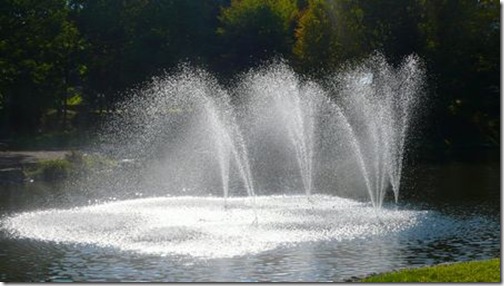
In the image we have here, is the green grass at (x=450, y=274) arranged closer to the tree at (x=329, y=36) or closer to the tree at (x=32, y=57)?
the tree at (x=32, y=57)

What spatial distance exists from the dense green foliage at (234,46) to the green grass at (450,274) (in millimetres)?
31779

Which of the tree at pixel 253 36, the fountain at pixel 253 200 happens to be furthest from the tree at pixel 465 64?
the tree at pixel 253 36

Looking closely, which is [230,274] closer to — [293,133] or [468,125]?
[293,133]

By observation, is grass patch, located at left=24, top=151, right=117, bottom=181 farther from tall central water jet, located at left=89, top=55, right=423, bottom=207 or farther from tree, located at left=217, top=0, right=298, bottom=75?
tree, located at left=217, top=0, right=298, bottom=75

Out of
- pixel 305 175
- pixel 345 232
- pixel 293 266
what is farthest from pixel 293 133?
pixel 293 266

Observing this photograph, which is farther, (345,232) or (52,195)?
(52,195)

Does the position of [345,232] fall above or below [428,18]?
below

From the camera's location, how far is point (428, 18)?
49969mm

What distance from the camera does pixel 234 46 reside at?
5444 centimetres

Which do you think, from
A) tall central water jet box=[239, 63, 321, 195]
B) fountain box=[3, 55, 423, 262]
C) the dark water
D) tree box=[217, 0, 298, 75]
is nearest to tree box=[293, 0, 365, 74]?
fountain box=[3, 55, 423, 262]

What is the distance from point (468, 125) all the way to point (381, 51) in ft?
21.5

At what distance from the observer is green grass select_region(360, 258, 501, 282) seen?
12.4 metres

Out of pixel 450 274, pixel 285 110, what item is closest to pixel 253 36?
pixel 285 110

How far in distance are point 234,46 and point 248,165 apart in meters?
21.0
